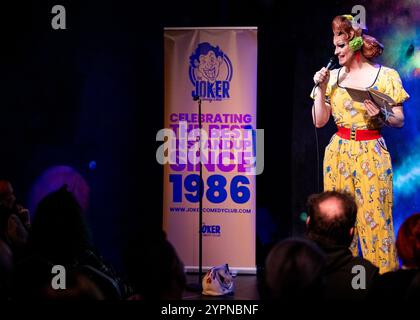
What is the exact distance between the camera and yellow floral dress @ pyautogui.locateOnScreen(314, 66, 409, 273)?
4273 mm

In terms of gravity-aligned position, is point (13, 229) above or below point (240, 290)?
above

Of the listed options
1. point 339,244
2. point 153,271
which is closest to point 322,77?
point 339,244

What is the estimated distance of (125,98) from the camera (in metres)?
5.71

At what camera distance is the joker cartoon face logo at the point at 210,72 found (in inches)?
208

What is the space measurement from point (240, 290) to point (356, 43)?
188 cm

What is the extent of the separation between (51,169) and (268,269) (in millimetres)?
3742

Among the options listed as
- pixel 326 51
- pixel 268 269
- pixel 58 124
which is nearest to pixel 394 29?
pixel 326 51

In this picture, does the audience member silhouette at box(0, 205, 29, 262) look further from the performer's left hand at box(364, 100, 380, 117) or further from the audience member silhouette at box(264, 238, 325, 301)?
the performer's left hand at box(364, 100, 380, 117)

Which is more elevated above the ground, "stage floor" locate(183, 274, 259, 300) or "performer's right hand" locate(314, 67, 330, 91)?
"performer's right hand" locate(314, 67, 330, 91)

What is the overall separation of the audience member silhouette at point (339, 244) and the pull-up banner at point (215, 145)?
93.3 inches

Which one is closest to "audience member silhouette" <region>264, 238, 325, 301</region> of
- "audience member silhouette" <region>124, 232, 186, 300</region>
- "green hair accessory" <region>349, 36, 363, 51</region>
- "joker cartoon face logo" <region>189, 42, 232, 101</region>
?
"audience member silhouette" <region>124, 232, 186, 300</region>

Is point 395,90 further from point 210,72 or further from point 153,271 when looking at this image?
point 153,271

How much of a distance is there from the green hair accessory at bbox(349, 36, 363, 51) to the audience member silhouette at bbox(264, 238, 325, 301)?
2.53 metres
